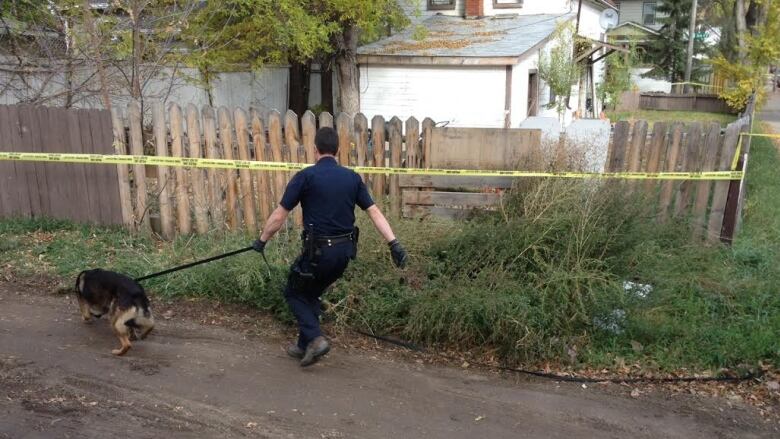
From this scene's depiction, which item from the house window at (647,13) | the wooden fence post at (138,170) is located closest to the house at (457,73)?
the wooden fence post at (138,170)

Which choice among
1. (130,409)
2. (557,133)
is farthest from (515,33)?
(130,409)

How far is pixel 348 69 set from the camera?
1557 cm

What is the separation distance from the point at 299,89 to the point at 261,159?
39.2 ft

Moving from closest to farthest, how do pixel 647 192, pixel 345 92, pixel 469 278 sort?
pixel 469 278 → pixel 647 192 → pixel 345 92

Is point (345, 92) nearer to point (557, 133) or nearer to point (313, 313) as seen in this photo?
point (557, 133)

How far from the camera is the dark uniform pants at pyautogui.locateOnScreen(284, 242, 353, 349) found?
176 inches

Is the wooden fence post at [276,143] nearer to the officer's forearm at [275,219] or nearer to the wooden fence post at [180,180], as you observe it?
the wooden fence post at [180,180]

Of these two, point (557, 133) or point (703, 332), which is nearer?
point (703, 332)

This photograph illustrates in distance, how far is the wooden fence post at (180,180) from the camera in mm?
7180

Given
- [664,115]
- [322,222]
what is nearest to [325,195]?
[322,222]

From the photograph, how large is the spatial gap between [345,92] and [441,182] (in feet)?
31.1

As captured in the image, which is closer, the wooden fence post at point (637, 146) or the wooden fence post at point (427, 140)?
the wooden fence post at point (637, 146)

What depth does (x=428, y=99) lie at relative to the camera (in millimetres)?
16578

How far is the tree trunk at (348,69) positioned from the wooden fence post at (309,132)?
8.28m
